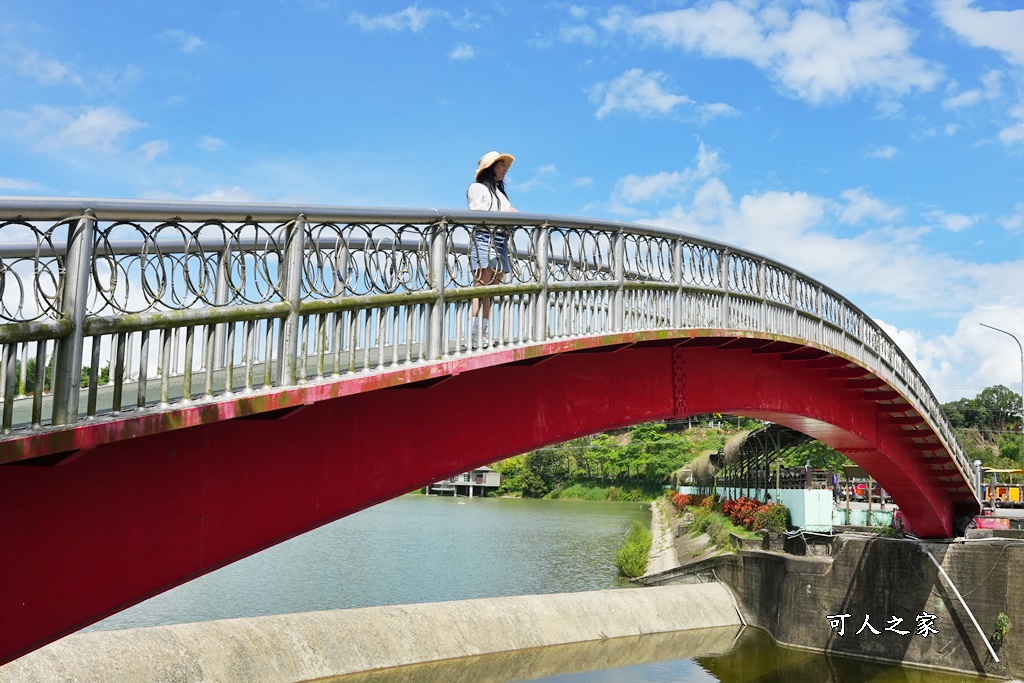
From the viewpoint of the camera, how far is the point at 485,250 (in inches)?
303

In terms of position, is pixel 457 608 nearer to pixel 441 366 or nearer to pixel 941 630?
pixel 941 630

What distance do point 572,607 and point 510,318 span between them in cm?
1855

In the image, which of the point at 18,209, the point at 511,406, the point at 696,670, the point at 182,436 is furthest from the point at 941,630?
the point at 18,209

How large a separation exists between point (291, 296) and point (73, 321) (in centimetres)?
144

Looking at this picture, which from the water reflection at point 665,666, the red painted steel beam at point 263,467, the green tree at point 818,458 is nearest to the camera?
the red painted steel beam at point 263,467

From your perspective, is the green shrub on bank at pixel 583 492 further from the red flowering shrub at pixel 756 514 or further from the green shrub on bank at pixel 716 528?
the red flowering shrub at pixel 756 514

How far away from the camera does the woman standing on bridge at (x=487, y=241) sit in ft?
24.8

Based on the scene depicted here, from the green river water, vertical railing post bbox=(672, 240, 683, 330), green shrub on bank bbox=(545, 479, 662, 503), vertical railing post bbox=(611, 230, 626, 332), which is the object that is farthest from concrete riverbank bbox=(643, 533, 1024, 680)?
green shrub on bank bbox=(545, 479, 662, 503)

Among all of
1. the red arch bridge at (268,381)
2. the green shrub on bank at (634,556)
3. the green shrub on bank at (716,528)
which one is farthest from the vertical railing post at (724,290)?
the green shrub on bank at (634,556)

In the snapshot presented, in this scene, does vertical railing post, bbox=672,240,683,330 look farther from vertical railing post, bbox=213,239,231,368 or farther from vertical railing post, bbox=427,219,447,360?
vertical railing post, bbox=213,239,231,368

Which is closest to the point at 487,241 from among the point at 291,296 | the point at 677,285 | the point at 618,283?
the point at 618,283

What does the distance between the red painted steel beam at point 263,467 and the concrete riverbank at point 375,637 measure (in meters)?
10.1

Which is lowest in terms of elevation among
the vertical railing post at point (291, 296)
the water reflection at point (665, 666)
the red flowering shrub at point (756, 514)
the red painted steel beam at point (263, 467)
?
the water reflection at point (665, 666)

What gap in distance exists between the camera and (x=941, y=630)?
2222 cm
